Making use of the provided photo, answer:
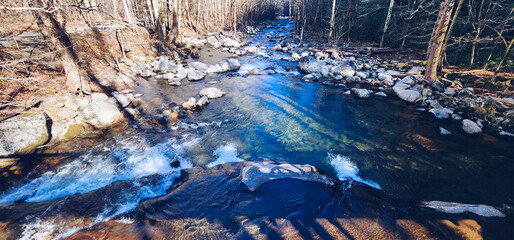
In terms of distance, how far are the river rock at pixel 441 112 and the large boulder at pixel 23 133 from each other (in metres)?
14.0

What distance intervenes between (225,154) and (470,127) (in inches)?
347

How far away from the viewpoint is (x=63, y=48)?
6.36 metres

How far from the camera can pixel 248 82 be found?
12.1m

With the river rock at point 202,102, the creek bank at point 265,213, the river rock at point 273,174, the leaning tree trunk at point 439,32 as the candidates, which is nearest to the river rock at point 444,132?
the creek bank at point 265,213

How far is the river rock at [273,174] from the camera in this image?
4223 millimetres

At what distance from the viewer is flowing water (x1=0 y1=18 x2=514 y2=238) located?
449 cm

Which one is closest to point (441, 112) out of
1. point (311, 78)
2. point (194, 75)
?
point (311, 78)

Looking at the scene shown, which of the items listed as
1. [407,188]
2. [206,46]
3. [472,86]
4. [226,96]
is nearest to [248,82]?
[226,96]

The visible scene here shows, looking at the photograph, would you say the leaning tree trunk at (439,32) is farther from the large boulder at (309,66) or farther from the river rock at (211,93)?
the river rock at (211,93)

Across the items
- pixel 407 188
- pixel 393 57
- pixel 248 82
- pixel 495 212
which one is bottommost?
pixel 407 188

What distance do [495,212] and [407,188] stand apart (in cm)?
140

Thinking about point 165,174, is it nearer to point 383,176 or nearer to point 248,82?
point 383,176

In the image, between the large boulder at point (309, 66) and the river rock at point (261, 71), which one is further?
the river rock at point (261, 71)

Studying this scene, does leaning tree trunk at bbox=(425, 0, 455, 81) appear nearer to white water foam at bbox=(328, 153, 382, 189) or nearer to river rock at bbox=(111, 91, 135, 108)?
white water foam at bbox=(328, 153, 382, 189)
